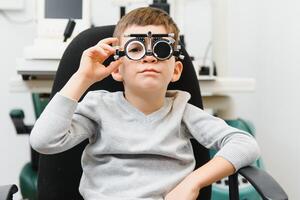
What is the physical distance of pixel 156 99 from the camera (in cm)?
101

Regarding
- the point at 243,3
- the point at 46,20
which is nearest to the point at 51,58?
the point at 46,20

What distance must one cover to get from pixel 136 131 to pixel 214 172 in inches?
8.0

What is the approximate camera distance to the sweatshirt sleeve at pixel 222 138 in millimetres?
930

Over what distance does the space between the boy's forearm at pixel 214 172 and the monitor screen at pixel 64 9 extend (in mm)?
1012

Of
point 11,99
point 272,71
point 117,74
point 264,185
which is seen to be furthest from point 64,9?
point 264,185

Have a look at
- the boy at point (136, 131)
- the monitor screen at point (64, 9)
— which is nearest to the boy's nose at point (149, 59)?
the boy at point (136, 131)

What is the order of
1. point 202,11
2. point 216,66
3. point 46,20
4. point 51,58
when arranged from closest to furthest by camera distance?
point 51,58 → point 46,20 → point 216,66 → point 202,11

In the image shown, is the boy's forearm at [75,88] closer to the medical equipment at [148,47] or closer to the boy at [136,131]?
the boy at [136,131]

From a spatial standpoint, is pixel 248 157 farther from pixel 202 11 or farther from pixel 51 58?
pixel 202 11

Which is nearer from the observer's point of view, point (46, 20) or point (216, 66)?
point (46, 20)

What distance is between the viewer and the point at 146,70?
921 millimetres

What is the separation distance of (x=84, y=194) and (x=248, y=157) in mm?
392

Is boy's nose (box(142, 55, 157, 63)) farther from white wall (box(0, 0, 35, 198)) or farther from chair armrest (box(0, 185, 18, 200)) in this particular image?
white wall (box(0, 0, 35, 198))

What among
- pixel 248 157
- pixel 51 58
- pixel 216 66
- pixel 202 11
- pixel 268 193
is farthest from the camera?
pixel 202 11
